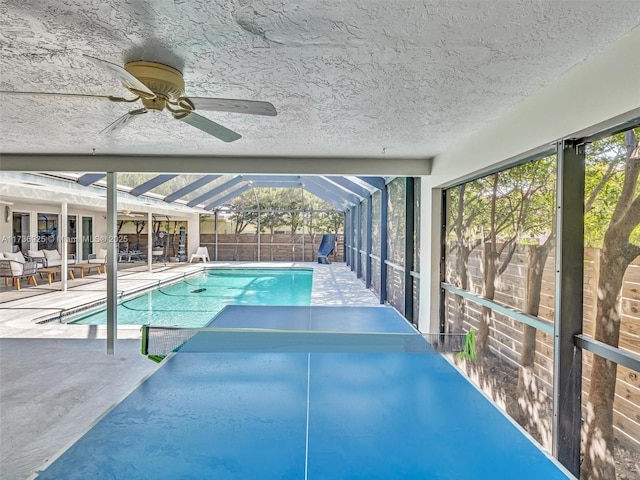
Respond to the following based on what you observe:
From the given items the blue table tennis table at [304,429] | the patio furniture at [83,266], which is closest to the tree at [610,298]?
the blue table tennis table at [304,429]

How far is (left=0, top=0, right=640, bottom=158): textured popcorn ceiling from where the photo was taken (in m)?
1.55

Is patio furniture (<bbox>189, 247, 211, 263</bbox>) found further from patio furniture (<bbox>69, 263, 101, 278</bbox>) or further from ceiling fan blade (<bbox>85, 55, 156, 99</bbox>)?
ceiling fan blade (<bbox>85, 55, 156, 99</bbox>)

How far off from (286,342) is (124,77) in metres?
2.18

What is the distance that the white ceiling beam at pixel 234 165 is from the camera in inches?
184

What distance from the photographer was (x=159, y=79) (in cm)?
202

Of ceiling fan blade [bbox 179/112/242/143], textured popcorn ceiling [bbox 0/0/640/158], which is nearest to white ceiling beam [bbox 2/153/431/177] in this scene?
textured popcorn ceiling [bbox 0/0/640/158]

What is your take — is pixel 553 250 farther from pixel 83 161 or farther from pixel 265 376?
pixel 83 161

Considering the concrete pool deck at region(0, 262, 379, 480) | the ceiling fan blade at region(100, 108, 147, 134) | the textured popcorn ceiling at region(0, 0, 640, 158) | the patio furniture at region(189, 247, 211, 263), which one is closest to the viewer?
the textured popcorn ceiling at region(0, 0, 640, 158)

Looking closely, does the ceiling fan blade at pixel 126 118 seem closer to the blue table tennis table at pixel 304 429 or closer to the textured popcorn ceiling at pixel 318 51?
the textured popcorn ceiling at pixel 318 51

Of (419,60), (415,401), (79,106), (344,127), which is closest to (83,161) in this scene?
(79,106)

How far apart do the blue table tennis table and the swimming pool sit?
5.32 meters

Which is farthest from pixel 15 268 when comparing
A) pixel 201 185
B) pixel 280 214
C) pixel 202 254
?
pixel 280 214

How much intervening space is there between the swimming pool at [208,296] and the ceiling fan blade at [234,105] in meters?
5.68

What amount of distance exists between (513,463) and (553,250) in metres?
1.70
